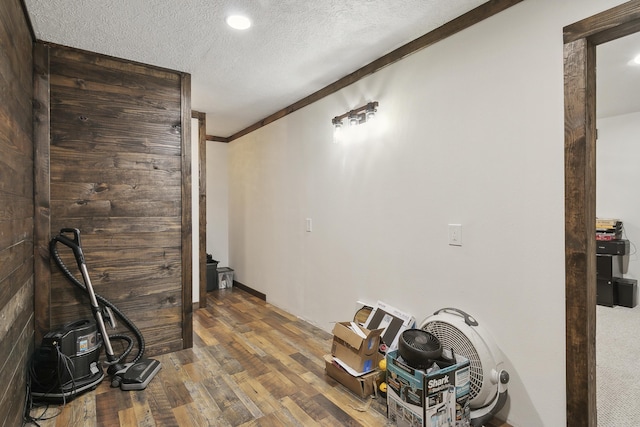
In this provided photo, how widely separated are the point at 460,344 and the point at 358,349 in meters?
0.66

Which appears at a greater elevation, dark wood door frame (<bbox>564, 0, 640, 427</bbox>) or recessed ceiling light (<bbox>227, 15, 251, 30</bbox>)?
recessed ceiling light (<bbox>227, 15, 251, 30</bbox>)

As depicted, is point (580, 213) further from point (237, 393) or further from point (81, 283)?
point (81, 283)

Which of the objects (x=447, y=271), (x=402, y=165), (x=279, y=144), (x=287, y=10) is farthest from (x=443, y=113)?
(x=279, y=144)

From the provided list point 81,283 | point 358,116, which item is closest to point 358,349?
point 358,116

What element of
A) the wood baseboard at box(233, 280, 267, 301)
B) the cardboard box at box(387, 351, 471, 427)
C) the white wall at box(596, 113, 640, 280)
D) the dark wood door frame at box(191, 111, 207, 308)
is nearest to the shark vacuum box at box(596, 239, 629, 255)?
the white wall at box(596, 113, 640, 280)

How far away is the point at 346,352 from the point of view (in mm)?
2301

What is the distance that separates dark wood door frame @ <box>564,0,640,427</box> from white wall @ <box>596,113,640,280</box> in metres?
3.99

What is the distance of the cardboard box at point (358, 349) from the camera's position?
7.17 feet

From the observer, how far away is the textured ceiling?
1924 millimetres

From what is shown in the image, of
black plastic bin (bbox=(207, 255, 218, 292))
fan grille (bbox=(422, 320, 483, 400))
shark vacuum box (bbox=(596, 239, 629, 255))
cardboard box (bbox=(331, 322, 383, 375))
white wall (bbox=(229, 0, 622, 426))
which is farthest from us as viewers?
black plastic bin (bbox=(207, 255, 218, 292))

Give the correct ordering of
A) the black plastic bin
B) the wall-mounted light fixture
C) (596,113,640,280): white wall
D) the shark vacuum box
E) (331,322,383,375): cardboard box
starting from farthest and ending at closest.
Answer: the black plastic bin → (596,113,640,280): white wall → the shark vacuum box → the wall-mounted light fixture → (331,322,383,375): cardboard box

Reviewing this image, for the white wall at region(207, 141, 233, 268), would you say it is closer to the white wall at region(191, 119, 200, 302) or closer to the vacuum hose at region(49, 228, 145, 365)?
the white wall at region(191, 119, 200, 302)

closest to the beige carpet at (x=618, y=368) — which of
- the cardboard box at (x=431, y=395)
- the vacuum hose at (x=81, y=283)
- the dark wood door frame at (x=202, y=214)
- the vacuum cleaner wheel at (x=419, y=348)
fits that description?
the cardboard box at (x=431, y=395)

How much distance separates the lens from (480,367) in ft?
5.89
